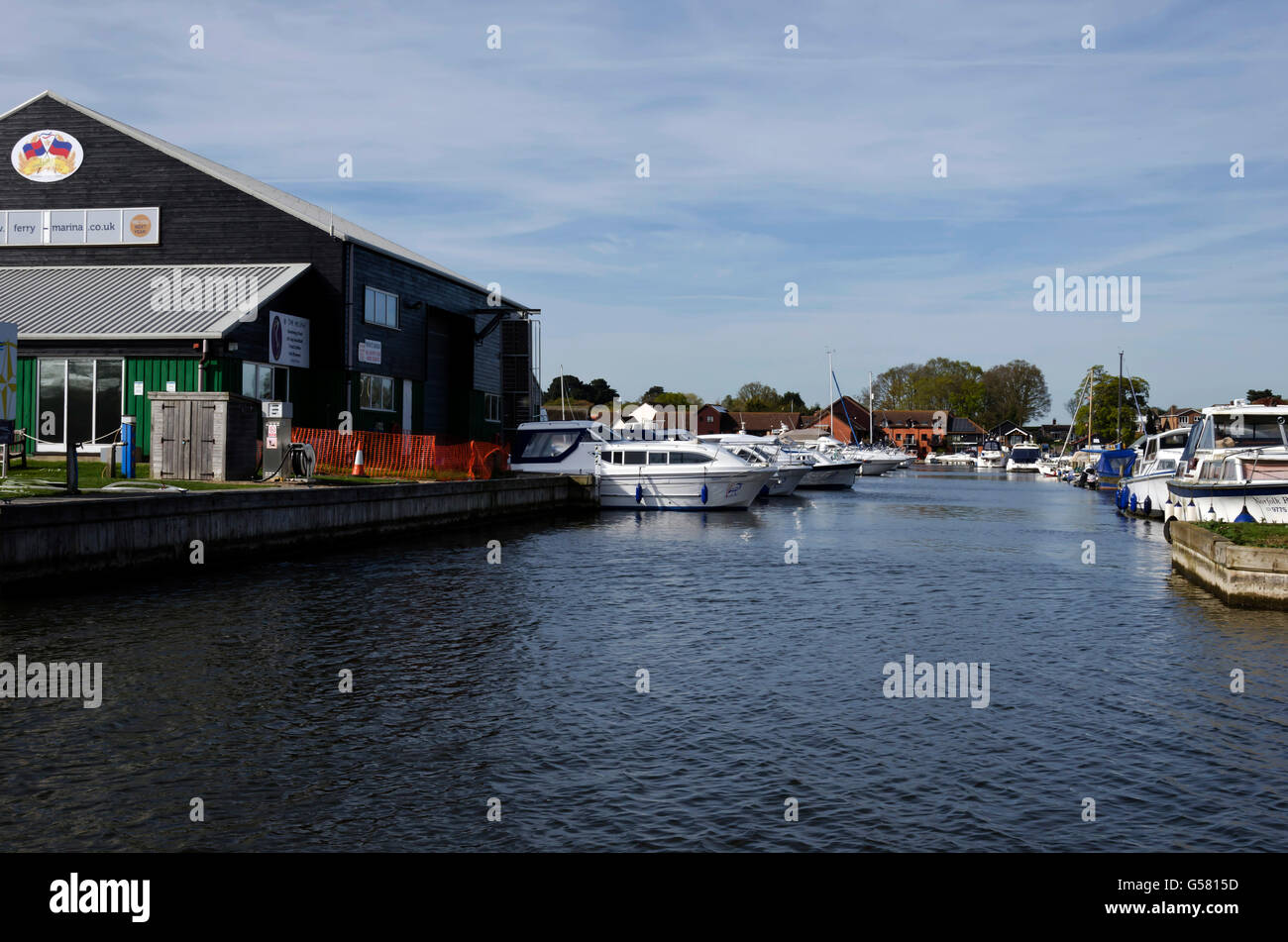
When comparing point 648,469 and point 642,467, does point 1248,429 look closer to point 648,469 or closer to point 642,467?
point 648,469

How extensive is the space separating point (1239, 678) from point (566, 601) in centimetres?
923

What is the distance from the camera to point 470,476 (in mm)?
35812

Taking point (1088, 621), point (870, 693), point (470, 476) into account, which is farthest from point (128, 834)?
point (470, 476)

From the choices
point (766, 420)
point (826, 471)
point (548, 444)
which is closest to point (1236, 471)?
point (548, 444)

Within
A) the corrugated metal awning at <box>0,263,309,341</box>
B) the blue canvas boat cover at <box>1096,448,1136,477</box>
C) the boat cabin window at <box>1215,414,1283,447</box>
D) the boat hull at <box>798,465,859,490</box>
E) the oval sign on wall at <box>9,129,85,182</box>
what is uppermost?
the oval sign on wall at <box>9,129,85,182</box>

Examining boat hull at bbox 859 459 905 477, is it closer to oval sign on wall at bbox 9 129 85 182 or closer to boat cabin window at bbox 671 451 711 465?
boat cabin window at bbox 671 451 711 465

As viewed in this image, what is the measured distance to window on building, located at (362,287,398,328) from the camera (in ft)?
122

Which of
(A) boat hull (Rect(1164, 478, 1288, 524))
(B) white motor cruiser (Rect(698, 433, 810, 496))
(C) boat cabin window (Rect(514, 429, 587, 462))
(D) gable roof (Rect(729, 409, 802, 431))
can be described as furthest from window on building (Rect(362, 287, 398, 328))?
(D) gable roof (Rect(729, 409, 802, 431))

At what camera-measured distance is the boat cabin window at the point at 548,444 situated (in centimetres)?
4166

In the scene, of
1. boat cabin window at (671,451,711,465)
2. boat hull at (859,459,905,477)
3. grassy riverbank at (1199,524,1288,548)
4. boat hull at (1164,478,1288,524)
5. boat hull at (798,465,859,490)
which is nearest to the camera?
grassy riverbank at (1199,524,1288,548)

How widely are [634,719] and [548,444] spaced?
3239 cm

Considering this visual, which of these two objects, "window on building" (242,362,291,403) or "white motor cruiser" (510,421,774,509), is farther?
"white motor cruiser" (510,421,774,509)

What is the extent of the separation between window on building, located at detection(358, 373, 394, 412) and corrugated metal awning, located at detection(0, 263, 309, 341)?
4439 mm
